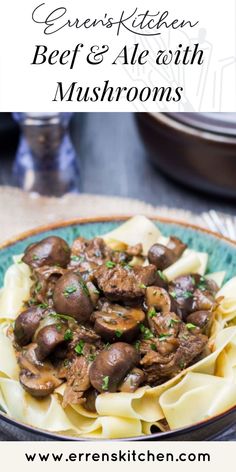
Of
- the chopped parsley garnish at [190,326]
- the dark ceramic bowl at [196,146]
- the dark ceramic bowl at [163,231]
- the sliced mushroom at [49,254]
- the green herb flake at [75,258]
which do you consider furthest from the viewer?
the dark ceramic bowl at [196,146]

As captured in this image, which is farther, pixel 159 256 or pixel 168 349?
pixel 159 256

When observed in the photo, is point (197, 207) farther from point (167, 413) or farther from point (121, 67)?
point (167, 413)

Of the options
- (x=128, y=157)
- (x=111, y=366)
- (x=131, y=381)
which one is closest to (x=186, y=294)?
(x=131, y=381)

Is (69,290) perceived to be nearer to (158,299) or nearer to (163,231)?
(158,299)

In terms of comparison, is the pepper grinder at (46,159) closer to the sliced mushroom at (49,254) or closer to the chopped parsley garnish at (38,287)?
the sliced mushroom at (49,254)

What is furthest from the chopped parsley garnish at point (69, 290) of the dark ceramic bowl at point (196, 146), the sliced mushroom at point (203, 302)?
the dark ceramic bowl at point (196, 146)
